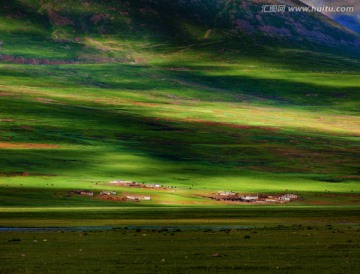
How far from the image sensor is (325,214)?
6588cm

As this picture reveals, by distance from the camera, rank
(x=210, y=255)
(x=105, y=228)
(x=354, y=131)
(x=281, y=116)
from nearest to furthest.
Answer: (x=210, y=255) < (x=105, y=228) < (x=354, y=131) < (x=281, y=116)

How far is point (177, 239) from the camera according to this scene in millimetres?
46281

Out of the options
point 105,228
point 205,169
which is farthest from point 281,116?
point 105,228

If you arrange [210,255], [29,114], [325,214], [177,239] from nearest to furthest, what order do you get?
[210,255] < [177,239] < [325,214] < [29,114]

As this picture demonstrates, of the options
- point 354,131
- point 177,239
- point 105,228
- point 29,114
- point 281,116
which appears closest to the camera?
point 177,239

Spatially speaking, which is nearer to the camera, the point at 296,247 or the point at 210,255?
the point at 210,255

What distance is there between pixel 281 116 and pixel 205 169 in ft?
278

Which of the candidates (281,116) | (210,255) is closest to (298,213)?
(210,255)

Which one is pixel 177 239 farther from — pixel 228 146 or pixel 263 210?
pixel 228 146

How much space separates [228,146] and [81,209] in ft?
209

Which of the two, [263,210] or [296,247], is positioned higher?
[296,247]

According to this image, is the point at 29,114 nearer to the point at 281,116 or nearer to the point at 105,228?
the point at 281,116

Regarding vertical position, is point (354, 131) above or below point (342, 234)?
below

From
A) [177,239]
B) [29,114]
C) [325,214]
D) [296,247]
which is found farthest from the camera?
[29,114]
